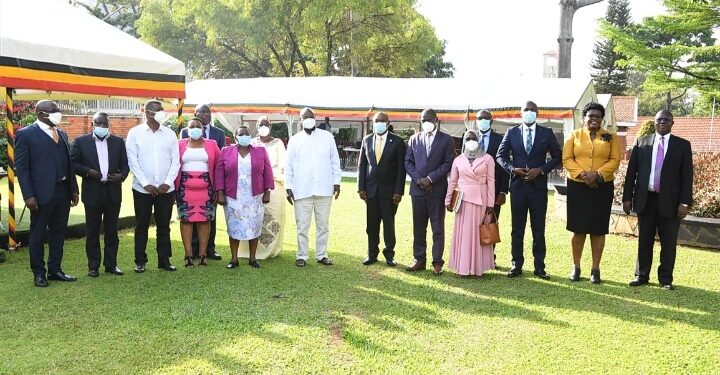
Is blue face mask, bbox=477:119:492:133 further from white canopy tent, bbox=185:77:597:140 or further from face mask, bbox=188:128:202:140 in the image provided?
white canopy tent, bbox=185:77:597:140

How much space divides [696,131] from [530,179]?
30647 mm

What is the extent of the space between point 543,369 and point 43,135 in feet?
16.2

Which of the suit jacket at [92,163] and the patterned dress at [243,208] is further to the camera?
the patterned dress at [243,208]

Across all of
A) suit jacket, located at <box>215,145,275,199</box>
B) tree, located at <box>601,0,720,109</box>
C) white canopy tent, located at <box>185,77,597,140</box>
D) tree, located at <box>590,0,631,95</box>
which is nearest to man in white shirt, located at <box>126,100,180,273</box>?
suit jacket, located at <box>215,145,275,199</box>

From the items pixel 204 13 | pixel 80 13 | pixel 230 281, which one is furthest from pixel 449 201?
pixel 204 13

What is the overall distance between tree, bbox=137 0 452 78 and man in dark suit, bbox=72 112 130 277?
847 inches

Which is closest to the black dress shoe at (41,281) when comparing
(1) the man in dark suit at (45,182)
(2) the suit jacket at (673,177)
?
(1) the man in dark suit at (45,182)

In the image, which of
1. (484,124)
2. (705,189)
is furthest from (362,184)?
(705,189)

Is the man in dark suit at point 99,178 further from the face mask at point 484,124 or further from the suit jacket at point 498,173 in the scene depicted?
the suit jacket at point 498,173

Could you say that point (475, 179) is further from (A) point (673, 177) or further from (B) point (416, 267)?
(A) point (673, 177)

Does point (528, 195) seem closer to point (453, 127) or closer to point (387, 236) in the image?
point (387, 236)

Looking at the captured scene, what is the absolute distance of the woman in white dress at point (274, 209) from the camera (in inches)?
299

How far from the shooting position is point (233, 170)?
6.99m

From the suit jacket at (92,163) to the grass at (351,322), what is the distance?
852mm
